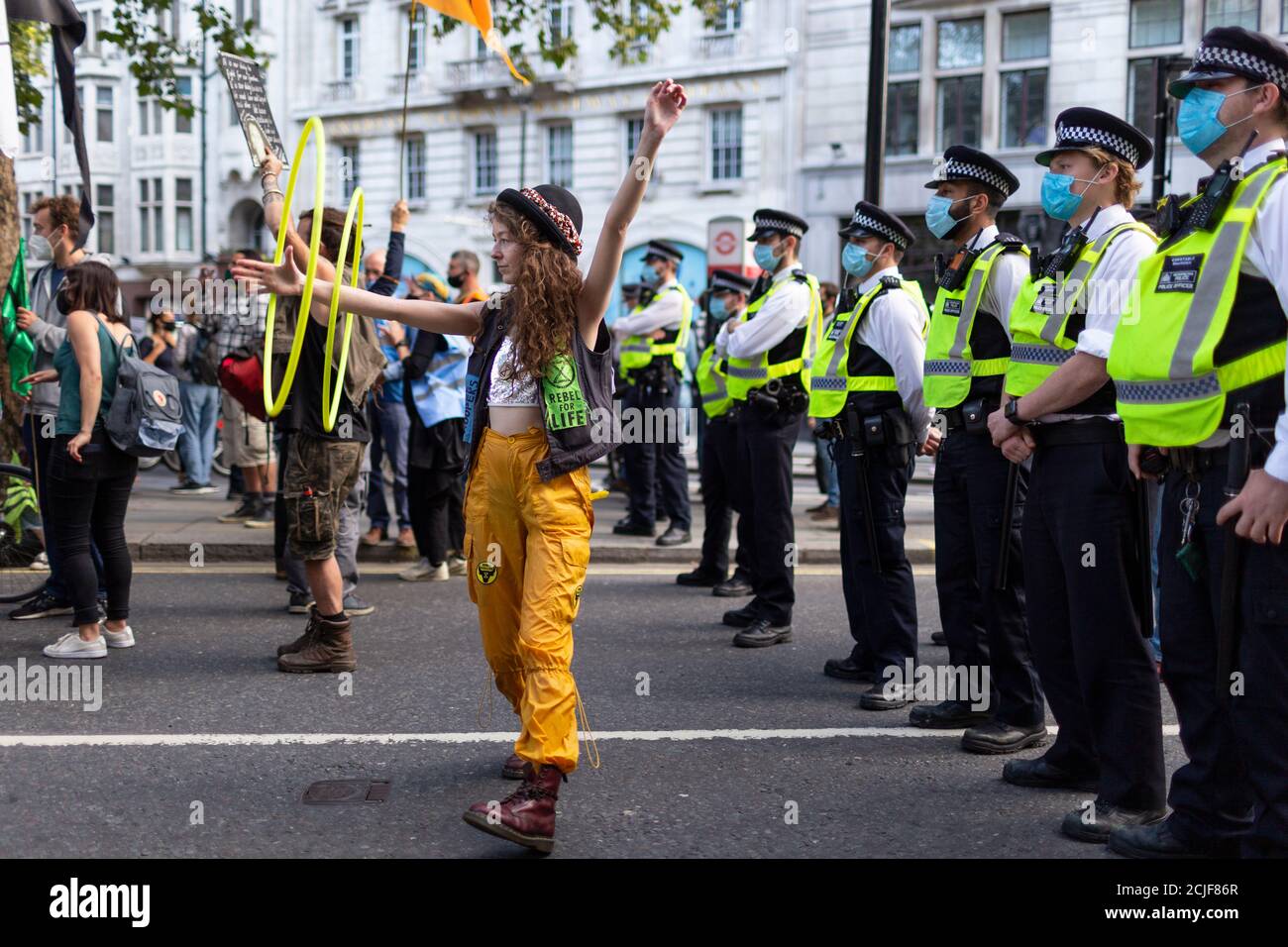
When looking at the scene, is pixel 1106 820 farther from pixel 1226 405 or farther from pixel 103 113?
pixel 103 113

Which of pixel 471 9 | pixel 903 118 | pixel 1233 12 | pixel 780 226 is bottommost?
pixel 780 226

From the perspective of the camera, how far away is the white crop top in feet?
13.5

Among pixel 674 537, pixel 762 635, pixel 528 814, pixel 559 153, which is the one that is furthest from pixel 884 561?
pixel 559 153

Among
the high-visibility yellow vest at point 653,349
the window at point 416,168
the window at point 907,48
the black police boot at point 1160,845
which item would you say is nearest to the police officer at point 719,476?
the high-visibility yellow vest at point 653,349

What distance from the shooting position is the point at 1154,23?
24812mm

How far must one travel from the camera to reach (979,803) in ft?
14.5

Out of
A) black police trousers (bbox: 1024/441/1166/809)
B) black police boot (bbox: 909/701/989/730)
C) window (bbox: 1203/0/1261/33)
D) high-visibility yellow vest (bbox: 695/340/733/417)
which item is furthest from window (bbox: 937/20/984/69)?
black police trousers (bbox: 1024/441/1166/809)

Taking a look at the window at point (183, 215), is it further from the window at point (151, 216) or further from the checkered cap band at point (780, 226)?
the checkered cap band at point (780, 226)

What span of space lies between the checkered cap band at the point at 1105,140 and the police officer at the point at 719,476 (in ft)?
12.4

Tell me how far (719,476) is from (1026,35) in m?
20.8

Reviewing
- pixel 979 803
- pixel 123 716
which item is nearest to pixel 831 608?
pixel 979 803

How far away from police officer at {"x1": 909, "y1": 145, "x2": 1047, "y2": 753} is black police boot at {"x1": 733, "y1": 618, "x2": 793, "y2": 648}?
1.68 m

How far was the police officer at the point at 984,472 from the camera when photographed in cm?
494
